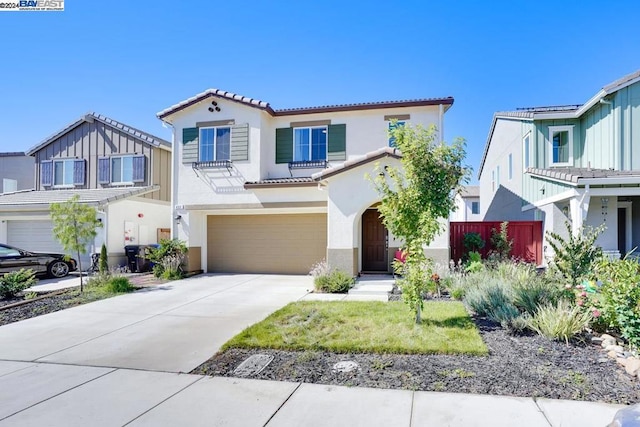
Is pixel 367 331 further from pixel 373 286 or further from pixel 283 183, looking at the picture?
pixel 283 183

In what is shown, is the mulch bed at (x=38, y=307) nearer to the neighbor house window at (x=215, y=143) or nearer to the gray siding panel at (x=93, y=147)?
the neighbor house window at (x=215, y=143)

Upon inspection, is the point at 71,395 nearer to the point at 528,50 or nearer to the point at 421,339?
the point at 421,339

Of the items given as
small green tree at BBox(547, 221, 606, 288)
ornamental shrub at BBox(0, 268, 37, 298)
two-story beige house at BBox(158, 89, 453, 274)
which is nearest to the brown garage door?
two-story beige house at BBox(158, 89, 453, 274)

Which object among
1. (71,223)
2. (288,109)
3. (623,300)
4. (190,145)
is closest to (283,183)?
(288,109)

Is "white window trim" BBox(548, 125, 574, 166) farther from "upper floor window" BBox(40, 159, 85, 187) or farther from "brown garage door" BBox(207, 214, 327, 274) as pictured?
"upper floor window" BBox(40, 159, 85, 187)

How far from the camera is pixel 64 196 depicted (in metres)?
17.6

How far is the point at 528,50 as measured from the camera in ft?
43.2

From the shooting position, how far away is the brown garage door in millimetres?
14945

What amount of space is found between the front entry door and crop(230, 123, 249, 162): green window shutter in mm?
5464

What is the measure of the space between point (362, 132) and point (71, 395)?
40.3 feet

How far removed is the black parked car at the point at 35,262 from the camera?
1377cm

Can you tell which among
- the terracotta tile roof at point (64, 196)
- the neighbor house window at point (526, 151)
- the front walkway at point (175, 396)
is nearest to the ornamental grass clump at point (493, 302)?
the front walkway at point (175, 396)

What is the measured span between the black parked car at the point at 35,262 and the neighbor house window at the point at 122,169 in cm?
475

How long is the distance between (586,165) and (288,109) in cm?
1220
